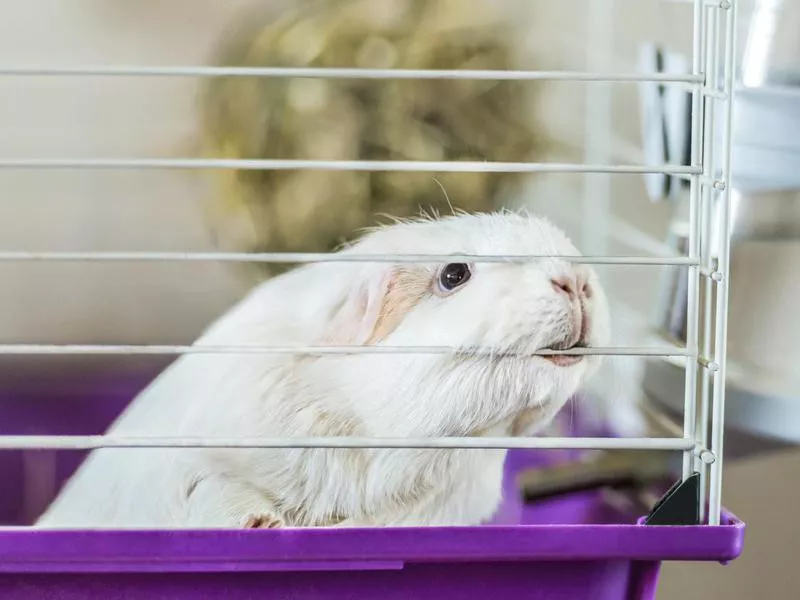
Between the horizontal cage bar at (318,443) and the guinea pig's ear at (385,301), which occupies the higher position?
the guinea pig's ear at (385,301)

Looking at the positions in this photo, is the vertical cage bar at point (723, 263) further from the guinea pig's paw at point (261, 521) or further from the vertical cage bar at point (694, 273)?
the guinea pig's paw at point (261, 521)

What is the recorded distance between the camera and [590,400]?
62 cm

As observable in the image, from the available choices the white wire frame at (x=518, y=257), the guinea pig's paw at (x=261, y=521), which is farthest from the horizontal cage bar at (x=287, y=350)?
the guinea pig's paw at (x=261, y=521)

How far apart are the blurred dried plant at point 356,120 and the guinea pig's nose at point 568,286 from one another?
0.16m

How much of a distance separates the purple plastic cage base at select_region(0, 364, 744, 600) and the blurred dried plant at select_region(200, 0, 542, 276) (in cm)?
28

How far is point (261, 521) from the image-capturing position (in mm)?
478

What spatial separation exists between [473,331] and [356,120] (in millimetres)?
261

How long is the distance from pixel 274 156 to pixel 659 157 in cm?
31

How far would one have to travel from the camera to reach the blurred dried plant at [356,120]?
65 cm

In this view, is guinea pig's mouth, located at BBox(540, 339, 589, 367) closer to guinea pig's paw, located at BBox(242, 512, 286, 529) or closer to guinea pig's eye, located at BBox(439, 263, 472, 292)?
guinea pig's eye, located at BBox(439, 263, 472, 292)

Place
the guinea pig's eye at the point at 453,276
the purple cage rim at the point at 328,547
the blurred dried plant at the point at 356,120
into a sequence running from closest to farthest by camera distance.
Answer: the purple cage rim at the point at 328,547 < the guinea pig's eye at the point at 453,276 < the blurred dried plant at the point at 356,120

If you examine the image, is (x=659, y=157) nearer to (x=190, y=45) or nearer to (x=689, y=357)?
(x=689, y=357)

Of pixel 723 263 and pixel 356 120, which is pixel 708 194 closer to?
pixel 723 263

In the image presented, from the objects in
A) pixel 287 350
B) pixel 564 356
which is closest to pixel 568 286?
pixel 564 356
